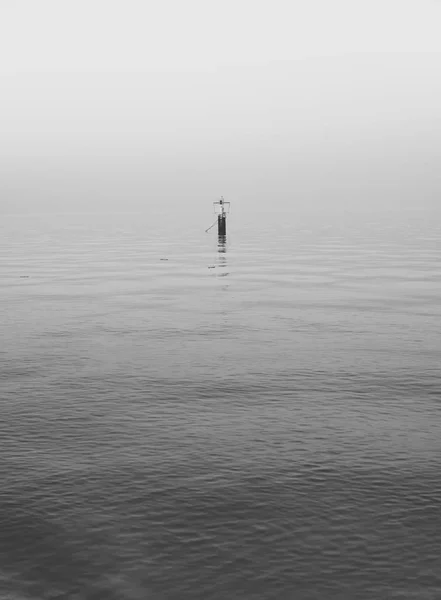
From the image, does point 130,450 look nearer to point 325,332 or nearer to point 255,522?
point 255,522

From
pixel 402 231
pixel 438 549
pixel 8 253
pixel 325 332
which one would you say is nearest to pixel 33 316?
pixel 325 332

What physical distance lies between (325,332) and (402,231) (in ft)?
397

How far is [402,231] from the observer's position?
170 meters

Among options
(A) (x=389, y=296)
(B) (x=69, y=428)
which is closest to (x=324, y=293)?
(A) (x=389, y=296)

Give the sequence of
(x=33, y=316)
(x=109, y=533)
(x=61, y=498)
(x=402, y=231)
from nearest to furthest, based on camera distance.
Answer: (x=109, y=533)
(x=61, y=498)
(x=33, y=316)
(x=402, y=231)

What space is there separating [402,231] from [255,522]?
503 ft

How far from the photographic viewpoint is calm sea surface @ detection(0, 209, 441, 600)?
68.3ft

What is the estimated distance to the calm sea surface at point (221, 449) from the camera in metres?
20.8

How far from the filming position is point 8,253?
128 metres

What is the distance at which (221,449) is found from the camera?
30.0m

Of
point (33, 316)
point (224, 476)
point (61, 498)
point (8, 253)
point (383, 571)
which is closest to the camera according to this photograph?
point (383, 571)

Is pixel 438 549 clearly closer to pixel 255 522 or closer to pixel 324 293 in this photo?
pixel 255 522

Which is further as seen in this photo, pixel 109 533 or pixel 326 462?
pixel 326 462

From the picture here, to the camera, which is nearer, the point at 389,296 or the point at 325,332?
the point at 325,332
